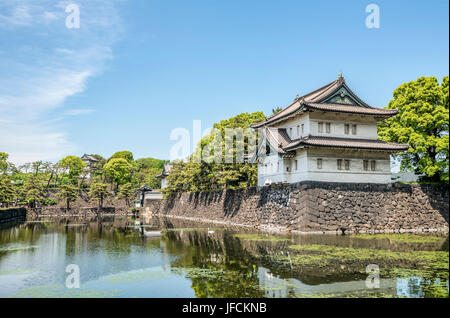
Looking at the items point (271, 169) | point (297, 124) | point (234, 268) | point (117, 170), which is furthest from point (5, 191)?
point (234, 268)

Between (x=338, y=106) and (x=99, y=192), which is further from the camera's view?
(x=99, y=192)

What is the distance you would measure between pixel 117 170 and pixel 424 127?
48.4 metres

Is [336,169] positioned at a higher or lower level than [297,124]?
lower

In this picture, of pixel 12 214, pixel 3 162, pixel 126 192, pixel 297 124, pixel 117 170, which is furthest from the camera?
pixel 117 170

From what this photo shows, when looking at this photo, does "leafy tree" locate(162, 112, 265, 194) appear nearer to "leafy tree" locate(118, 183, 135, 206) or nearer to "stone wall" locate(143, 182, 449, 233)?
"stone wall" locate(143, 182, 449, 233)

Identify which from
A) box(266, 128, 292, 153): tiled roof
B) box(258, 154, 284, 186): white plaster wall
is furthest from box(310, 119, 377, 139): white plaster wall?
box(258, 154, 284, 186): white plaster wall

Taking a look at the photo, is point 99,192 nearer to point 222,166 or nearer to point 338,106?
point 222,166

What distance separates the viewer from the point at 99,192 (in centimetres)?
5062

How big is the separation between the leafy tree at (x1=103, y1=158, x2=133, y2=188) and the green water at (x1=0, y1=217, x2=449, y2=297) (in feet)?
137

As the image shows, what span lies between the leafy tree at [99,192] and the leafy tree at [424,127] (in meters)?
37.6

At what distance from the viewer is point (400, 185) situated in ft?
78.8

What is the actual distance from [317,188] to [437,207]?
8537 mm

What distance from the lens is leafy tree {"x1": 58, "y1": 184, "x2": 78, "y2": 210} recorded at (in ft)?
163
